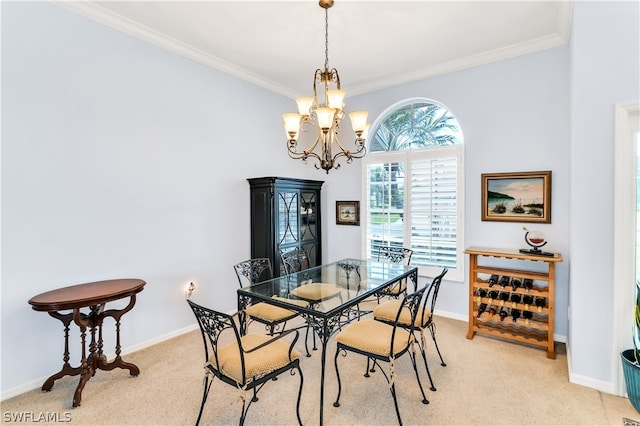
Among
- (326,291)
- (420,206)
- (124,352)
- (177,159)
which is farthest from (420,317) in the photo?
(177,159)

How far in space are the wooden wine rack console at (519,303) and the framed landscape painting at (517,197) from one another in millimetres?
434

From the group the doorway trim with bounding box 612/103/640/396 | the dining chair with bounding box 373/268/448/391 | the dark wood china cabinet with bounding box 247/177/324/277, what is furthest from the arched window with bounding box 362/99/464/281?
the doorway trim with bounding box 612/103/640/396

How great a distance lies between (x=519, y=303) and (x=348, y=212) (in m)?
2.54

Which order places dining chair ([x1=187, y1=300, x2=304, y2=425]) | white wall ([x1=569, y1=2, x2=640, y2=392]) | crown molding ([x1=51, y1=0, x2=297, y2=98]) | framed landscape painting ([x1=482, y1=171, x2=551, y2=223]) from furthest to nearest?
framed landscape painting ([x1=482, y1=171, x2=551, y2=223])
crown molding ([x1=51, y1=0, x2=297, y2=98])
white wall ([x1=569, y1=2, x2=640, y2=392])
dining chair ([x1=187, y1=300, x2=304, y2=425])

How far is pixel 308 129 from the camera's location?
536cm

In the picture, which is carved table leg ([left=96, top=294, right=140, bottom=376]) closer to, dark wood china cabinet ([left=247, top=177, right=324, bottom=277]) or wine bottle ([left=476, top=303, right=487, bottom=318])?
dark wood china cabinet ([left=247, top=177, right=324, bottom=277])

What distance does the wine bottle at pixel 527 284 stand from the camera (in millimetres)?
3250

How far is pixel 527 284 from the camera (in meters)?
3.30

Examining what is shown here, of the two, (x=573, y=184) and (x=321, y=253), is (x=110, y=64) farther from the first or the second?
(x=573, y=184)

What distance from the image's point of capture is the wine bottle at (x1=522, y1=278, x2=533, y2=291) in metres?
3.25

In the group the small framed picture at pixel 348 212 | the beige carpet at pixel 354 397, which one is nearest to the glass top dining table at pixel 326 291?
the beige carpet at pixel 354 397

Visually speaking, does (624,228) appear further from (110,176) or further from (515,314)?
(110,176)

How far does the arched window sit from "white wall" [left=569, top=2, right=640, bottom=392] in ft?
4.78

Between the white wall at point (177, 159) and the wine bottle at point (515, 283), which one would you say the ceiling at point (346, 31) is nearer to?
the white wall at point (177, 159)
